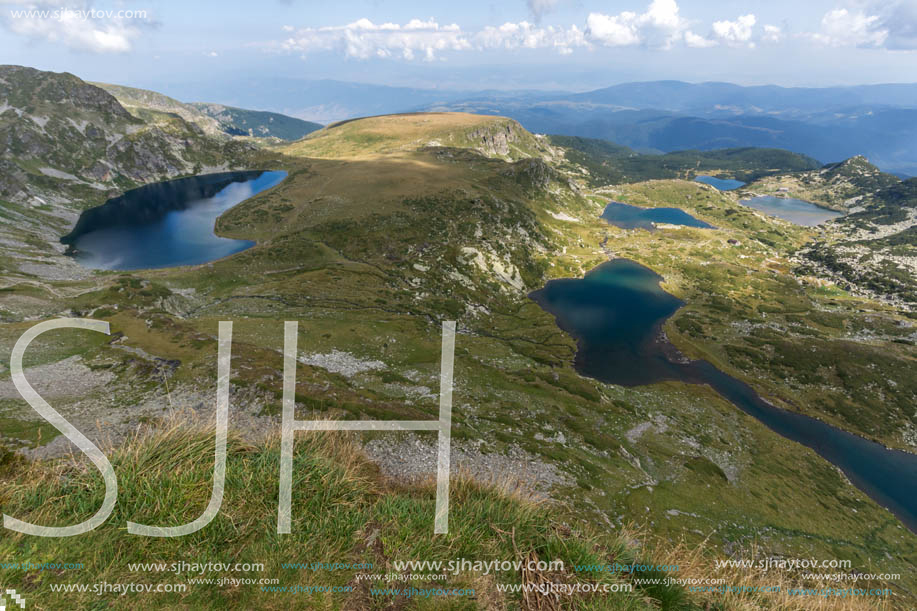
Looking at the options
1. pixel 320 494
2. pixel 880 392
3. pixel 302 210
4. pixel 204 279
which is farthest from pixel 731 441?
pixel 302 210

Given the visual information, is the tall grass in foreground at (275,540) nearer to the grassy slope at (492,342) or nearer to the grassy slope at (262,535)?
the grassy slope at (262,535)

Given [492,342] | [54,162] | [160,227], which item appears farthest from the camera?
[54,162]

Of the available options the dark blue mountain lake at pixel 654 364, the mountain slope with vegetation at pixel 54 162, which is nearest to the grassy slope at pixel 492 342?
the dark blue mountain lake at pixel 654 364

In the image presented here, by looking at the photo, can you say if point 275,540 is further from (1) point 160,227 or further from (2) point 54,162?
(2) point 54,162

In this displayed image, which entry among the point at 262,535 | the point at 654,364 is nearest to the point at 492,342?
the point at 654,364

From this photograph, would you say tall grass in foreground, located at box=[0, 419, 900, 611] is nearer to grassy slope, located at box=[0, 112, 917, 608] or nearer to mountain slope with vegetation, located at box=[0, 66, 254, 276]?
grassy slope, located at box=[0, 112, 917, 608]

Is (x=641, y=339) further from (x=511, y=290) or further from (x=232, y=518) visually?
(x=232, y=518)
